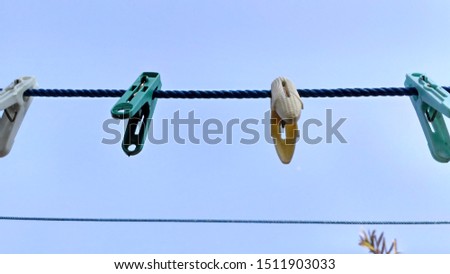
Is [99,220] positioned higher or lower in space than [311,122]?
lower

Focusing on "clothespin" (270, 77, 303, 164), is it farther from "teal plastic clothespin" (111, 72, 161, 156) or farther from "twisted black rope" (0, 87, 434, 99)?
"teal plastic clothespin" (111, 72, 161, 156)

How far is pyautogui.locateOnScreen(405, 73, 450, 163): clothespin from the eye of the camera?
200 centimetres

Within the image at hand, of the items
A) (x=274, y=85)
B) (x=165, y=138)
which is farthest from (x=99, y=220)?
(x=274, y=85)

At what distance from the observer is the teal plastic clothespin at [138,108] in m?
1.93

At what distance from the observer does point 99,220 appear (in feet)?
7.88

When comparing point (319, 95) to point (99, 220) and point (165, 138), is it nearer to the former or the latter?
point (165, 138)

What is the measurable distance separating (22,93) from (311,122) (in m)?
1.07

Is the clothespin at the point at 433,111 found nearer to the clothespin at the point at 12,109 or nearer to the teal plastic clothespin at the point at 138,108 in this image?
the teal plastic clothespin at the point at 138,108

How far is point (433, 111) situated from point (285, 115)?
0.61 metres

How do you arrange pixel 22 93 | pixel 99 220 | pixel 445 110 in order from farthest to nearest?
pixel 99 220
pixel 22 93
pixel 445 110

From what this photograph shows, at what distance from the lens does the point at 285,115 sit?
72.1 inches

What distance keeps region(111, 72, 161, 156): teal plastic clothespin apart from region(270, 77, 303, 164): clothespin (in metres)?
0.44

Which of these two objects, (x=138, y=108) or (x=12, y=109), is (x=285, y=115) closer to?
(x=138, y=108)

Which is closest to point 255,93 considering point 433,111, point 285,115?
point 285,115
